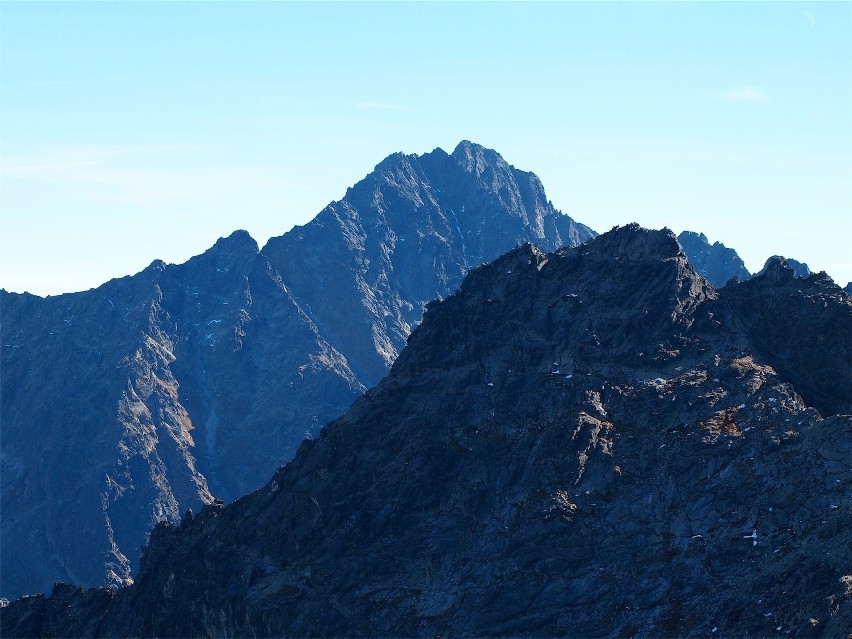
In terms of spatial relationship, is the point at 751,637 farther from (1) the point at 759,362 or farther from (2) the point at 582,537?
(1) the point at 759,362

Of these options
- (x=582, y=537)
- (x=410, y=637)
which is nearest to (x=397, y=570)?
(x=410, y=637)

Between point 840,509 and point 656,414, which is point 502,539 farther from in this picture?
point 840,509

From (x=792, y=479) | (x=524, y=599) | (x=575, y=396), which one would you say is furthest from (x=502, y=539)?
(x=792, y=479)

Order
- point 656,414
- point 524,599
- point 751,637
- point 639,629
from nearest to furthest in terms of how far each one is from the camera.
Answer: point 751,637 < point 639,629 < point 524,599 < point 656,414

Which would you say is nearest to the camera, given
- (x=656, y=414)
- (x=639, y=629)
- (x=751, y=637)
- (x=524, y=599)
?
(x=751, y=637)

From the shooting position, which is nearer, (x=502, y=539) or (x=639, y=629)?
(x=639, y=629)

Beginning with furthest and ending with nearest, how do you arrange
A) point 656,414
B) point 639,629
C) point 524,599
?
1. point 656,414
2. point 524,599
3. point 639,629

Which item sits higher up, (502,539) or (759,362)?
(759,362)

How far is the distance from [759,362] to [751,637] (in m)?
53.3

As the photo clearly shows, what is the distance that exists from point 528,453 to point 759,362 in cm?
3636

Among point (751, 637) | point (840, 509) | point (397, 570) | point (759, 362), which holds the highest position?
point (759, 362)

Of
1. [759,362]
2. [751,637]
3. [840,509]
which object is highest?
[759,362]

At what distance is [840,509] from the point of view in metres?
163

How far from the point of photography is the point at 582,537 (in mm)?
180875
